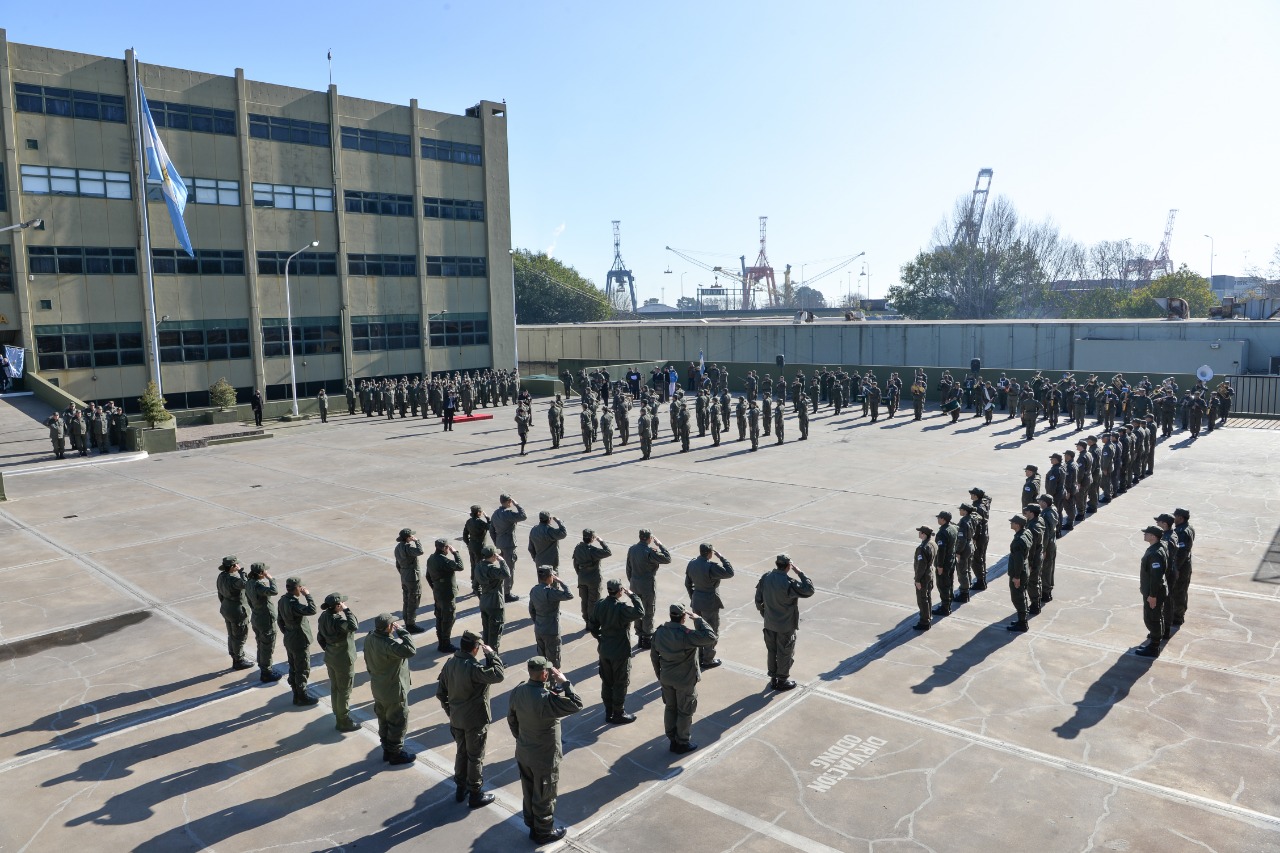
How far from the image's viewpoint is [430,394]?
1480 inches

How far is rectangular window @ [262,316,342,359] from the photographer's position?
3991 cm

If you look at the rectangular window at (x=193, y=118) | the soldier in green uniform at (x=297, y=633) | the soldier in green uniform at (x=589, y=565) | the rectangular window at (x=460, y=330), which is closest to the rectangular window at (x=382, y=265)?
the rectangular window at (x=460, y=330)

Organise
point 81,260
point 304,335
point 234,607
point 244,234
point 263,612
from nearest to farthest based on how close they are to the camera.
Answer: point 263,612
point 234,607
point 81,260
point 244,234
point 304,335

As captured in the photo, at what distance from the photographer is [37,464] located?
26.3 metres

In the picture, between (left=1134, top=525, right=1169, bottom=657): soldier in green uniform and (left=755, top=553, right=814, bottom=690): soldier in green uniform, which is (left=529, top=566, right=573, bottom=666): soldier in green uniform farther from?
(left=1134, top=525, right=1169, bottom=657): soldier in green uniform

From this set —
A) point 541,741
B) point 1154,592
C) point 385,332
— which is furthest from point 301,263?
point 1154,592

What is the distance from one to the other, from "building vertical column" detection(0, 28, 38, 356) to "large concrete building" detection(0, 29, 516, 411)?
0.17 ft

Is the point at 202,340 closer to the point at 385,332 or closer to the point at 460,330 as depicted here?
the point at 385,332

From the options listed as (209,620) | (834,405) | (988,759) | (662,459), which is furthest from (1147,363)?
(209,620)

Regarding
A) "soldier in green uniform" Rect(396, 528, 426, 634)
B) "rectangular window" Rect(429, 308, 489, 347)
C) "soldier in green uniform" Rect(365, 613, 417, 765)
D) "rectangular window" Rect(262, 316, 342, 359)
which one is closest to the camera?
"soldier in green uniform" Rect(365, 613, 417, 765)

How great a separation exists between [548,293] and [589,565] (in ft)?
282

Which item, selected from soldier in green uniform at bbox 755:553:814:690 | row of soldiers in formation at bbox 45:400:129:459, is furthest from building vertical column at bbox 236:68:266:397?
soldier in green uniform at bbox 755:553:814:690

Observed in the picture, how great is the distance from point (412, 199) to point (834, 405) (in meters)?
23.0

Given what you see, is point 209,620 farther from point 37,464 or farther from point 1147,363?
point 1147,363
